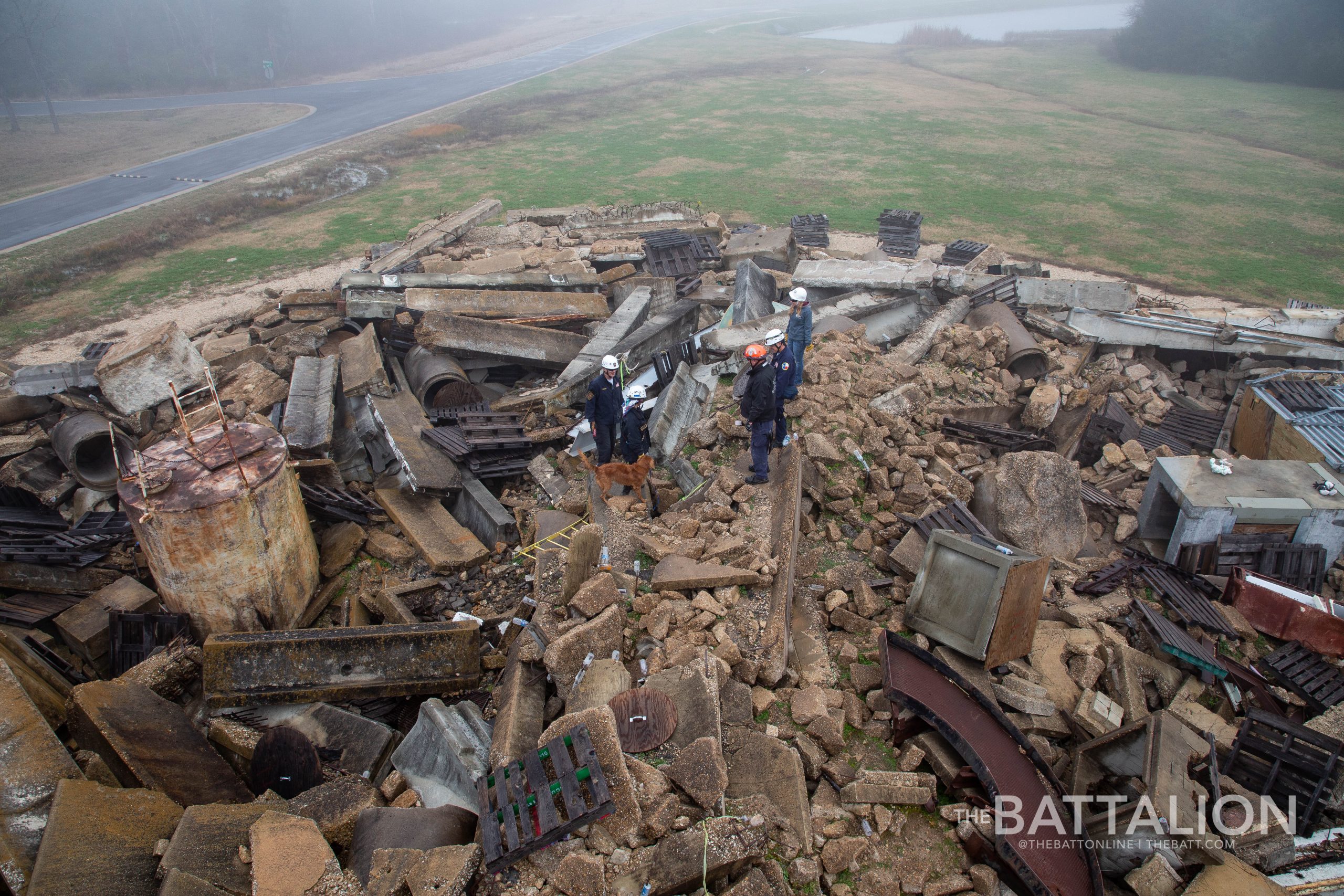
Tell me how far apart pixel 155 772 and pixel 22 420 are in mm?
6373

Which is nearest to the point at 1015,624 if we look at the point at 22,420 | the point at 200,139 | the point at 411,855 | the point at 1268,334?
the point at 411,855

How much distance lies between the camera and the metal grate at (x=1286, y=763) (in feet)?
14.8

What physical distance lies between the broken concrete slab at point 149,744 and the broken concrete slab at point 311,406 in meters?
3.17

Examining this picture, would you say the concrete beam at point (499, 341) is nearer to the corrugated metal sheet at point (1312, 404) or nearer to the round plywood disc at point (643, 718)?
the round plywood disc at point (643, 718)

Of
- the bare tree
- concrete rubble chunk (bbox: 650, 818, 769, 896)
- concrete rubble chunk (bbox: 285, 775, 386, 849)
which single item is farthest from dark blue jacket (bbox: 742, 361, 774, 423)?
the bare tree

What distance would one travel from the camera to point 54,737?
13.9ft

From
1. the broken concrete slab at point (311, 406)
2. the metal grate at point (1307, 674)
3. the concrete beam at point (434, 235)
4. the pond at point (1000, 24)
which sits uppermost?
the pond at point (1000, 24)

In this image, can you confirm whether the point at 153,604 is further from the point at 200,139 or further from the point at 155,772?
the point at 200,139

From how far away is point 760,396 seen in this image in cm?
672

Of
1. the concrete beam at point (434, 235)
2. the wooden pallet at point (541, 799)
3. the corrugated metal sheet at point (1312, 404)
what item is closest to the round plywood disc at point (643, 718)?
the wooden pallet at point (541, 799)

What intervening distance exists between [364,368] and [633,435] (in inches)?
155

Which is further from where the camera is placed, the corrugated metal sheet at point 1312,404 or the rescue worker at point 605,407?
the corrugated metal sheet at point 1312,404

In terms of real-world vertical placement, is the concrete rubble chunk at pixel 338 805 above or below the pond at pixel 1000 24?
below

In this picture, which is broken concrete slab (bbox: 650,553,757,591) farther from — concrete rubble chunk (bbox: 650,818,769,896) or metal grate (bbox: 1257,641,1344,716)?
metal grate (bbox: 1257,641,1344,716)
